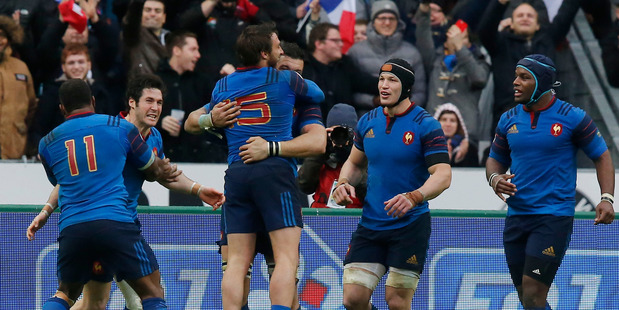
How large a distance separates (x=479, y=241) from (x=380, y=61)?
3.27 m

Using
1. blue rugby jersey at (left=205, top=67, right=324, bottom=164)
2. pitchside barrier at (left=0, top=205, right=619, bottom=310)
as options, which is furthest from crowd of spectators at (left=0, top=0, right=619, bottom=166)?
blue rugby jersey at (left=205, top=67, right=324, bottom=164)

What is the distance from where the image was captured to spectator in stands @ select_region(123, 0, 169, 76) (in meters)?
12.7

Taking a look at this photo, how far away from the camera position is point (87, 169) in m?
8.19

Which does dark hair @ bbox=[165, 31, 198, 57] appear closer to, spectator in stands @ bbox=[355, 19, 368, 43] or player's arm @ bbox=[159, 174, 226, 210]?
spectator in stands @ bbox=[355, 19, 368, 43]

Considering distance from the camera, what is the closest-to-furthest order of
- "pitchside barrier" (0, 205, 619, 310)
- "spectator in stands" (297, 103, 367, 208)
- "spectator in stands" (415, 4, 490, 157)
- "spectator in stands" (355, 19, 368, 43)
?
"spectator in stands" (297, 103, 367, 208) < "pitchside barrier" (0, 205, 619, 310) < "spectator in stands" (415, 4, 490, 157) < "spectator in stands" (355, 19, 368, 43)

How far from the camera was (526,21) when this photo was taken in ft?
44.3

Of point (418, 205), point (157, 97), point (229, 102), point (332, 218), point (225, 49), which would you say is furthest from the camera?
point (225, 49)

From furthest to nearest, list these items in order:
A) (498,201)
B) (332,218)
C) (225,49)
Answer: (225,49), (498,201), (332,218)

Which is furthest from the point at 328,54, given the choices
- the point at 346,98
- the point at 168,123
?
the point at 168,123

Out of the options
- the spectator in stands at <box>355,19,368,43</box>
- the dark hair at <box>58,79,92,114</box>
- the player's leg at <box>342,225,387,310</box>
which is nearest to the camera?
the dark hair at <box>58,79,92,114</box>

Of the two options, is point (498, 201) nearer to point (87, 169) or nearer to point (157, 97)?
point (157, 97)

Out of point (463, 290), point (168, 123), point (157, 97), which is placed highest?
point (157, 97)

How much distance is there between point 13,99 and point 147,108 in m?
3.71

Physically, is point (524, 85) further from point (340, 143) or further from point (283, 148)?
point (283, 148)
